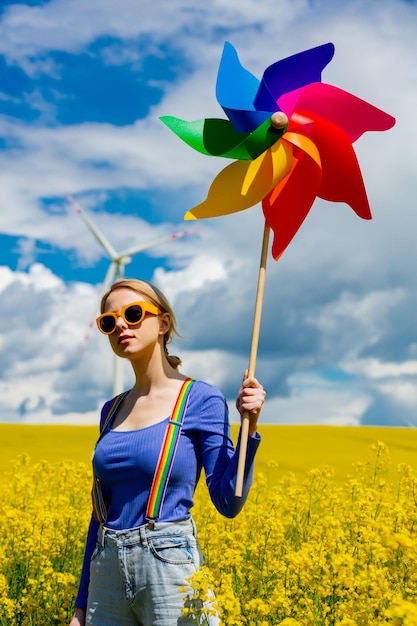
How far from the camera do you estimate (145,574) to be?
121 inches

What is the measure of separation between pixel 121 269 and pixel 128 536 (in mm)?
12791

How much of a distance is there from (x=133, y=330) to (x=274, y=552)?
2.80 meters

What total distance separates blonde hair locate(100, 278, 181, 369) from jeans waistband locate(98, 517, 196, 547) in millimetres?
782

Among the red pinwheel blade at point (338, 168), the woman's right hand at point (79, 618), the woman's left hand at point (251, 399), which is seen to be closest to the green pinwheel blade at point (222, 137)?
the red pinwheel blade at point (338, 168)

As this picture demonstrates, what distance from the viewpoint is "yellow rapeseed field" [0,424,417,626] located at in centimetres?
356

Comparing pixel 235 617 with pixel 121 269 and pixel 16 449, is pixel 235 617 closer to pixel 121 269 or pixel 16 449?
pixel 121 269

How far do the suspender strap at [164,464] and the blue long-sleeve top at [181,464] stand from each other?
2 cm

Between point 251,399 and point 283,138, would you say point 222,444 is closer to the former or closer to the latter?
point 251,399

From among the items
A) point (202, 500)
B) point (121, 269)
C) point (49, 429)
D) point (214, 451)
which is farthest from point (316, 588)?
point (49, 429)

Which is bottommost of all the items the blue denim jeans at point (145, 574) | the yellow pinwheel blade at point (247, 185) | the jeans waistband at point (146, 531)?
the blue denim jeans at point (145, 574)

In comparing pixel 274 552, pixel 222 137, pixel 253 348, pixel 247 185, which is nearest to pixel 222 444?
pixel 253 348

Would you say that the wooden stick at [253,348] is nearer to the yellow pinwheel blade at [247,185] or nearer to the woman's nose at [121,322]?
the yellow pinwheel blade at [247,185]

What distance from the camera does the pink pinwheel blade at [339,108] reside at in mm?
3846

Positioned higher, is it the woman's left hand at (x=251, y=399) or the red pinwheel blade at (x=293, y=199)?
the red pinwheel blade at (x=293, y=199)
